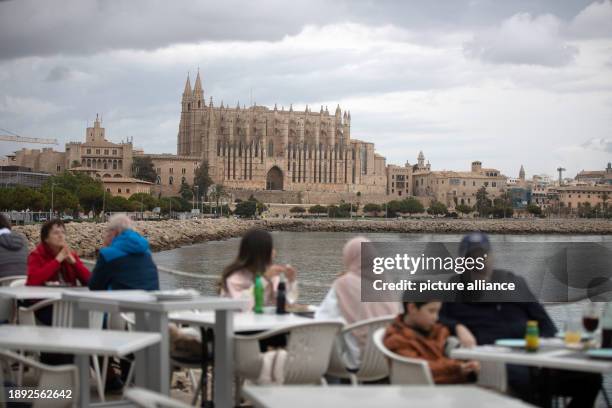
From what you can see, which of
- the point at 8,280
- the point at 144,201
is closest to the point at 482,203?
the point at 144,201

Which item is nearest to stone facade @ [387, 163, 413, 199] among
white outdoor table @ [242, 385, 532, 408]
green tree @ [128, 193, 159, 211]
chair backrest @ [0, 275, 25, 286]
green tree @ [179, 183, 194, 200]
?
green tree @ [179, 183, 194, 200]

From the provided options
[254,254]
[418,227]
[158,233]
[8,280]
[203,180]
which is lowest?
[418,227]

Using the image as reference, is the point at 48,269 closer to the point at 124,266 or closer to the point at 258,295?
the point at 124,266

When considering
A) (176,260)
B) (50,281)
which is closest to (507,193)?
(176,260)

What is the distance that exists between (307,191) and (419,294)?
79266 millimetres

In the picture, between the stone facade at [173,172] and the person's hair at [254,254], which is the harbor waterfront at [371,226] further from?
the person's hair at [254,254]

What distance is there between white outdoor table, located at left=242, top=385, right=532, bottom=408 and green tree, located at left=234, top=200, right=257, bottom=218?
237 feet

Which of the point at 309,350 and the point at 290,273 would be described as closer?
the point at 309,350

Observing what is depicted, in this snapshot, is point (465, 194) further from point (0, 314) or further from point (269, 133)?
point (0, 314)

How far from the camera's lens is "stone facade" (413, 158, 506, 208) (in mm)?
96062

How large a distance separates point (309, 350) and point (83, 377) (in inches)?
36.4

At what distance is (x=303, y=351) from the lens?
Result: 158 inches

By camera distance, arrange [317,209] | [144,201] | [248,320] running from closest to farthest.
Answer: [248,320]
[144,201]
[317,209]

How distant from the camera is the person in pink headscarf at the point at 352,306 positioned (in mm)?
4363
